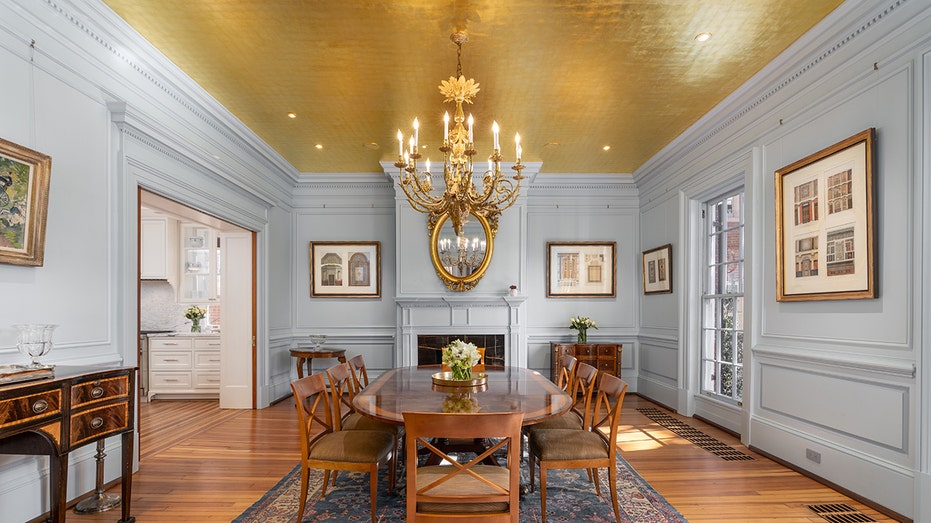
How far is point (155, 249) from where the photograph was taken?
743cm

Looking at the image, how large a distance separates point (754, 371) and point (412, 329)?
3.93 m

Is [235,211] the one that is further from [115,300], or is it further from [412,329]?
[412,329]

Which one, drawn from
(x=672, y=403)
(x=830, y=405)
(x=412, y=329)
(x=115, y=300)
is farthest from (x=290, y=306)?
(x=830, y=405)

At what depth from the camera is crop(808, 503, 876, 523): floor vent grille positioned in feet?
9.59

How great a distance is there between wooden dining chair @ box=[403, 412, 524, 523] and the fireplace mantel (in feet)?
14.1

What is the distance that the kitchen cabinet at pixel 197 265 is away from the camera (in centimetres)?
750

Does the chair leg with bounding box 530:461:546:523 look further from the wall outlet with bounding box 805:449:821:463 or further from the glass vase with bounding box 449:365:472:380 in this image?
the wall outlet with bounding box 805:449:821:463

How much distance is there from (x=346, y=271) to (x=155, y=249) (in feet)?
9.69

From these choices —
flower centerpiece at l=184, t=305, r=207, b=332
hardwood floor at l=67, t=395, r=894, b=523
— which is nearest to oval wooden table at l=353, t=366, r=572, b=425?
hardwood floor at l=67, t=395, r=894, b=523

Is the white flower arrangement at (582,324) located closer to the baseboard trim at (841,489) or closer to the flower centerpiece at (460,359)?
the baseboard trim at (841,489)

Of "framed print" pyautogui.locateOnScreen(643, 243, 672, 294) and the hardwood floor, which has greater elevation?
"framed print" pyautogui.locateOnScreen(643, 243, 672, 294)

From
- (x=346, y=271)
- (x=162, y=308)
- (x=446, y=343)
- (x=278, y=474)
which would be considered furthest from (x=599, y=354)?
(x=162, y=308)

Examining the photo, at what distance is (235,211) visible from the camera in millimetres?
A: 5441

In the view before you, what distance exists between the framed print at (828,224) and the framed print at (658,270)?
89.1 inches
